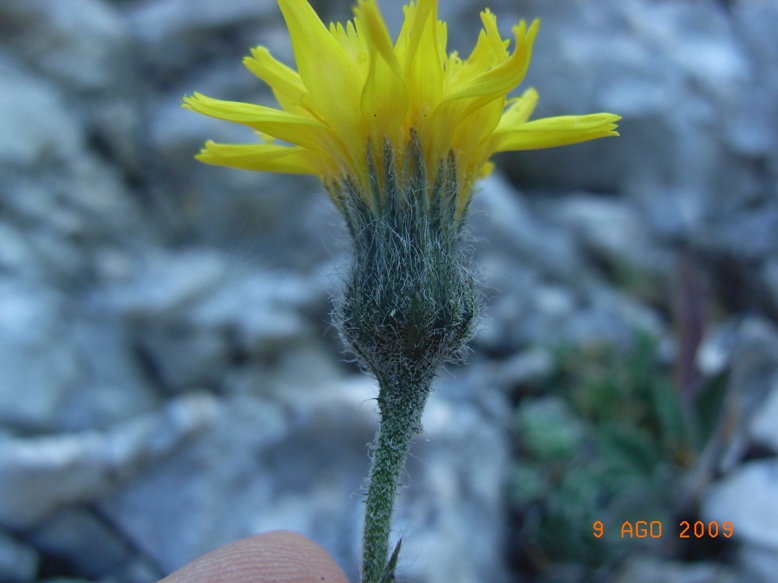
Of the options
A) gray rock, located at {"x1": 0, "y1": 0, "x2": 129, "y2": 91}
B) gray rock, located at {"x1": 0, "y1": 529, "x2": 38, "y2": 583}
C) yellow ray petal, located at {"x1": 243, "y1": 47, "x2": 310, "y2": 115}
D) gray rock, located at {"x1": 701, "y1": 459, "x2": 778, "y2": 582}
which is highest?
gray rock, located at {"x1": 0, "y1": 0, "x2": 129, "y2": 91}

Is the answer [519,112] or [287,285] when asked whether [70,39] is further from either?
[519,112]

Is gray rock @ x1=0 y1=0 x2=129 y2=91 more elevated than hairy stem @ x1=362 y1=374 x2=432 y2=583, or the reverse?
gray rock @ x1=0 y1=0 x2=129 y2=91

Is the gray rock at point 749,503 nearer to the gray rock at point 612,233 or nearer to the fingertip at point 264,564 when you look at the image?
the fingertip at point 264,564

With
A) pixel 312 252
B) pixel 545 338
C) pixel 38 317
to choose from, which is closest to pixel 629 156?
pixel 545 338

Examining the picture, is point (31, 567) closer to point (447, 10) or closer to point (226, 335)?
point (226, 335)

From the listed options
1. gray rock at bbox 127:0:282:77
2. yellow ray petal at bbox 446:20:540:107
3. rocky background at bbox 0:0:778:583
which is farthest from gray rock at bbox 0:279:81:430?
yellow ray petal at bbox 446:20:540:107

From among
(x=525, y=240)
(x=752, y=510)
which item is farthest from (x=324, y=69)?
(x=525, y=240)

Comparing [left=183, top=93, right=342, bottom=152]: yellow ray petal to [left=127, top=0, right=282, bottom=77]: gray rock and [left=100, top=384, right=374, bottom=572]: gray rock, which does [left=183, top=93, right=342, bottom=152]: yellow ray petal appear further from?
[left=127, top=0, right=282, bottom=77]: gray rock
